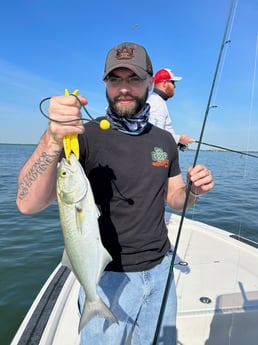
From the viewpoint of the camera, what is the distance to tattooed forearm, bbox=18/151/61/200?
1.63 meters

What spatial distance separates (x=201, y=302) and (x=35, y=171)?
2809 mm

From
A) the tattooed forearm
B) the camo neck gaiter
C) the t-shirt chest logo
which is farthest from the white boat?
the camo neck gaiter

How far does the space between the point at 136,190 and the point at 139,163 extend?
0.64 feet

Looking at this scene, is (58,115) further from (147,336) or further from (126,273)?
(147,336)

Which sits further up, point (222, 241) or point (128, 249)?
point (128, 249)

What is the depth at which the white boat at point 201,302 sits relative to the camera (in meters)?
2.74

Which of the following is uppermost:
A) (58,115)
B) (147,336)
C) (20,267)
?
(58,115)

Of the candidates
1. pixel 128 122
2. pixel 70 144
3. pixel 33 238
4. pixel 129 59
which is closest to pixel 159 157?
pixel 128 122

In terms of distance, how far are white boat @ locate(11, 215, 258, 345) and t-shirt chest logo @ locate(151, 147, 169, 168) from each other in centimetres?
174

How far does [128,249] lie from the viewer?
204 cm

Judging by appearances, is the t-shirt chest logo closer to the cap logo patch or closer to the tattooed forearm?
the cap logo patch

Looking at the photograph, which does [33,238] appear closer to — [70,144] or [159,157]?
[159,157]

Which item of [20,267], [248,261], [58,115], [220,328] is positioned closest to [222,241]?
[248,261]

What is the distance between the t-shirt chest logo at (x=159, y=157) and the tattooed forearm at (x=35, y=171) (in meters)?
0.80
